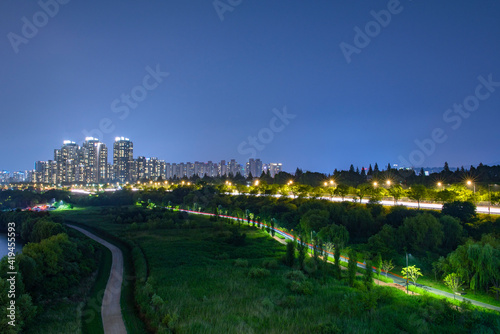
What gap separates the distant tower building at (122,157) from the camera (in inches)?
7052

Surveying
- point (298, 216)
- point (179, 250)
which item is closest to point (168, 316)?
point (179, 250)

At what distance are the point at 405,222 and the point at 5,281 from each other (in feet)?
113

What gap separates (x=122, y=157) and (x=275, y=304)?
182m

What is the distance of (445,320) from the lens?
15297mm

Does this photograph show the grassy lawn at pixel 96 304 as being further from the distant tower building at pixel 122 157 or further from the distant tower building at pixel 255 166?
the distant tower building at pixel 122 157

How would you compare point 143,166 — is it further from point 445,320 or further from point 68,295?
point 445,320

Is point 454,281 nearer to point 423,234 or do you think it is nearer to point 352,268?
point 352,268

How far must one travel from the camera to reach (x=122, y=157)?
180500 millimetres

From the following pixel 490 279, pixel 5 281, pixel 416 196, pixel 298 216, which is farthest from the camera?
pixel 298 216

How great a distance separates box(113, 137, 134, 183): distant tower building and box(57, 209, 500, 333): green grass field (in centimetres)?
16638

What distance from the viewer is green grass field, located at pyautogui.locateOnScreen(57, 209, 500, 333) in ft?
47.6

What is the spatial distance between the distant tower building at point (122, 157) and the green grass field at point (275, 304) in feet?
546

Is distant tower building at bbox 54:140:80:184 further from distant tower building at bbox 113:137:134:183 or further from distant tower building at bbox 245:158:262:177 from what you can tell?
distant tower building at bbox 245:158:262:177

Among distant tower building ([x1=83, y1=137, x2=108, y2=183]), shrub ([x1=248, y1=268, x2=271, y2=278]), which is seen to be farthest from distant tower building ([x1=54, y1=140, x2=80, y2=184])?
shrub ([x1=248, y1=268, x2=271, y2=278])
